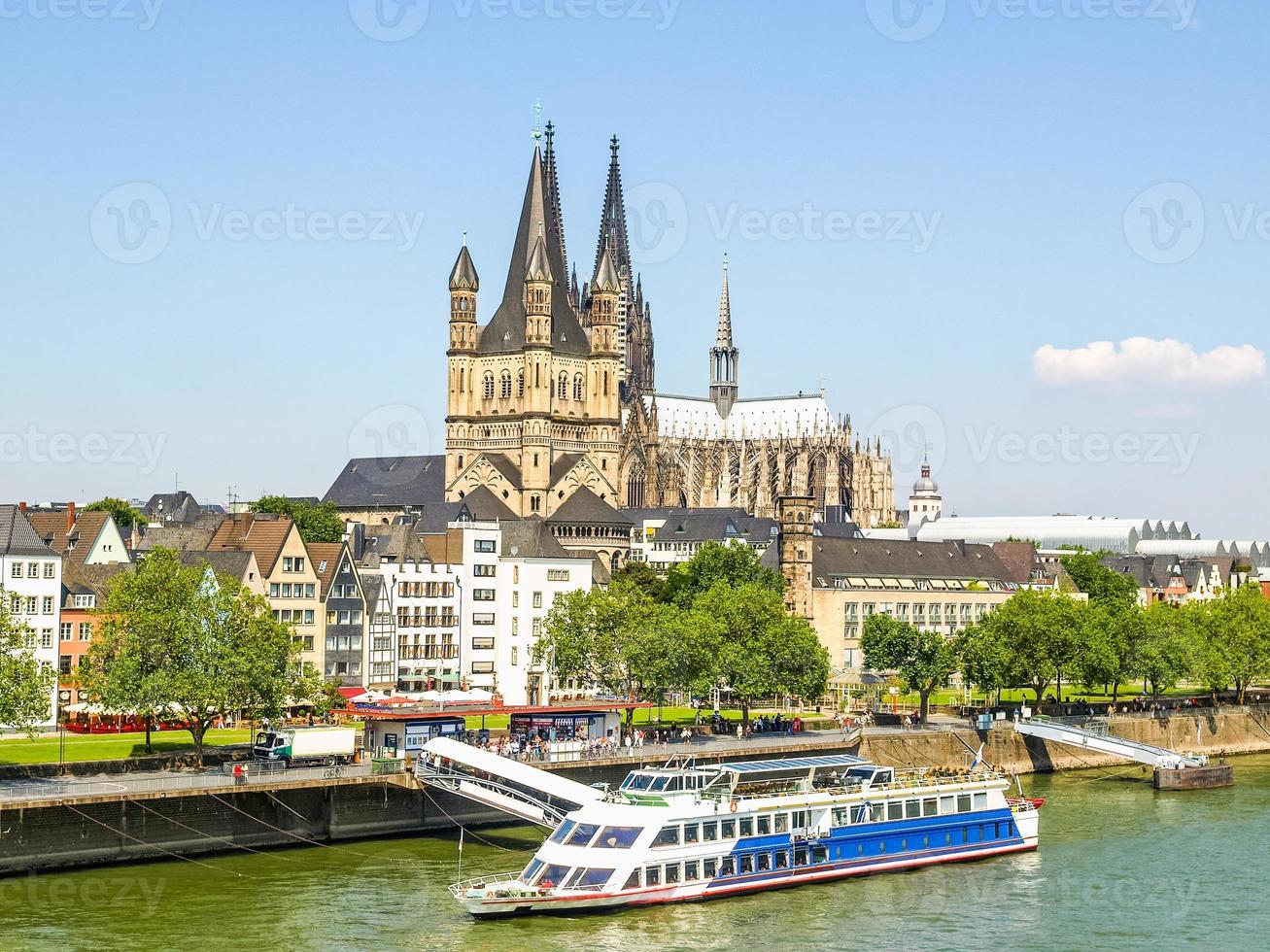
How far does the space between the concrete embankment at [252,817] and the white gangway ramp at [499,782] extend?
1.58 metres

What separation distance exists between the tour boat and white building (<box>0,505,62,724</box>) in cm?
3387

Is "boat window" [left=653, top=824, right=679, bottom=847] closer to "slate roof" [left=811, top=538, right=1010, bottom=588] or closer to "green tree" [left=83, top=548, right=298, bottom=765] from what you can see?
"green tree" [left=83, top=548, right=298, bottom=765]

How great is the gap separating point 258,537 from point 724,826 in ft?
197

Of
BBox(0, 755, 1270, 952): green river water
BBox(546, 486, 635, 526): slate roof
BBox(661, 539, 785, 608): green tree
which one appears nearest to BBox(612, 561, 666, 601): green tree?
BBox(661, 539, 785, 608): green tree

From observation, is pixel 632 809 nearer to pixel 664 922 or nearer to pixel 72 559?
pixel 664 922

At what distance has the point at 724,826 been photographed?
3187 inches

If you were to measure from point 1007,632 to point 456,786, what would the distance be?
61.5 meters

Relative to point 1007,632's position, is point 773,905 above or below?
below

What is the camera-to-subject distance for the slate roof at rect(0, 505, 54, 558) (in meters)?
116

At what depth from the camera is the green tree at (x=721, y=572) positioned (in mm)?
170375

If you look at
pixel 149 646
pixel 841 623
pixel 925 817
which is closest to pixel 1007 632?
pixel 841 623

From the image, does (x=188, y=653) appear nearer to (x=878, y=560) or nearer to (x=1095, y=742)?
(x=1095, y=742)

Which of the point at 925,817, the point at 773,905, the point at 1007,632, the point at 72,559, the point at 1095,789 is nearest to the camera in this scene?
the point at 773,905

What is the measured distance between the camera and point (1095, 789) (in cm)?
11631
